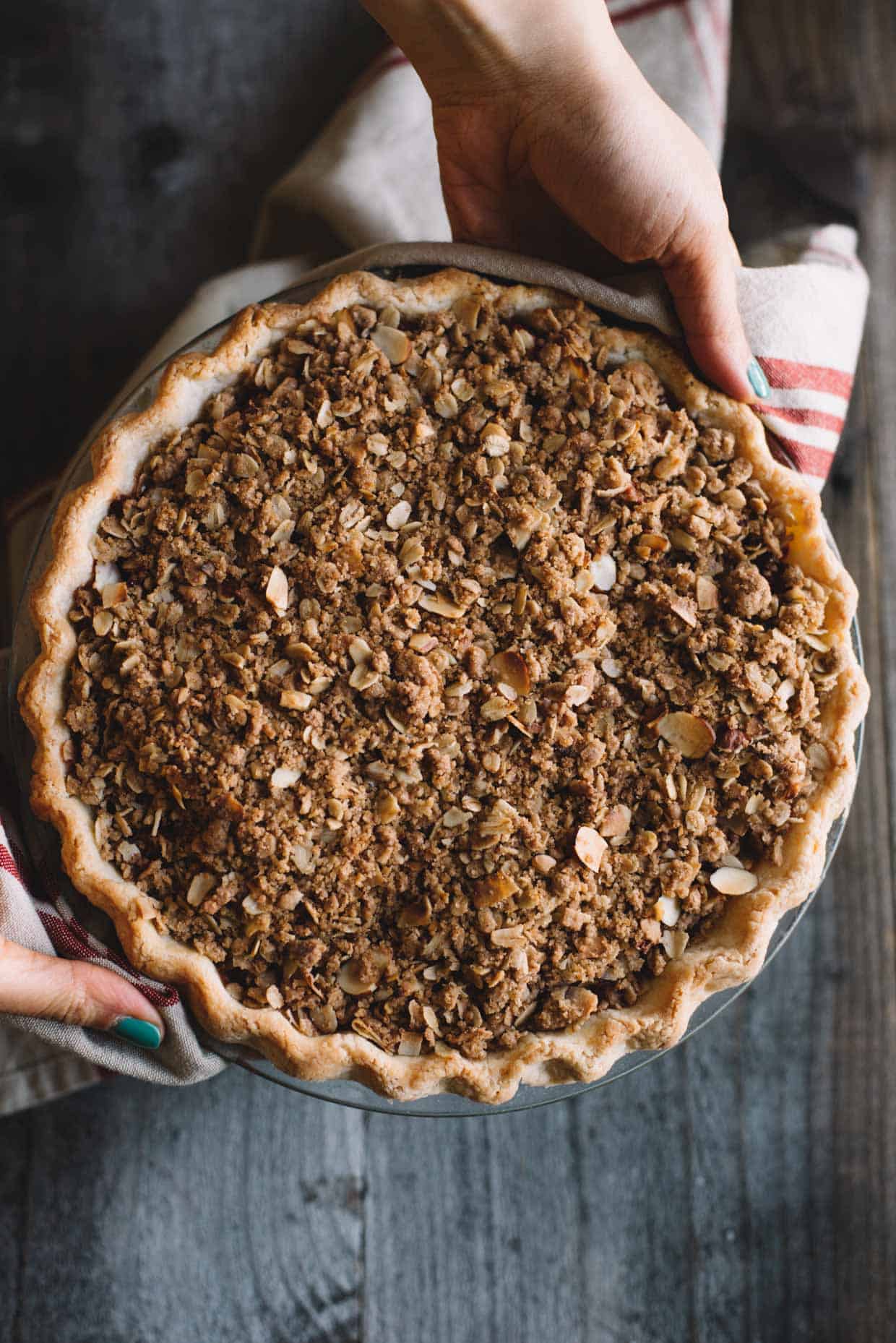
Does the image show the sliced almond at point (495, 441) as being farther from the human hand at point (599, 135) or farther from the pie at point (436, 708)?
the human hand at point (599, 135)

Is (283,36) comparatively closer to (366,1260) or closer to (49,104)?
(49,104)

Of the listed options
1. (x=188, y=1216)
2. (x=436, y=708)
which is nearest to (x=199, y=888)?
(x=436, y=708)

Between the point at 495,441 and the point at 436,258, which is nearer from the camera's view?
the point at 495,441

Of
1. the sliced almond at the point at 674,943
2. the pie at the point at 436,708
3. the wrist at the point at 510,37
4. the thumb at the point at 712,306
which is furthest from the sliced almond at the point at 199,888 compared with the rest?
the wrist at the point at 510,37

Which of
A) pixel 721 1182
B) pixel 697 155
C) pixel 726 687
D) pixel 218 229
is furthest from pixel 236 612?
pixel 721 1182

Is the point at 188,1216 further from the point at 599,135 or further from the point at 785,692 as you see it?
the point at 599,135

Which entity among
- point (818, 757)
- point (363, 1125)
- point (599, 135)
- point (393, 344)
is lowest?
point (363, 1125)

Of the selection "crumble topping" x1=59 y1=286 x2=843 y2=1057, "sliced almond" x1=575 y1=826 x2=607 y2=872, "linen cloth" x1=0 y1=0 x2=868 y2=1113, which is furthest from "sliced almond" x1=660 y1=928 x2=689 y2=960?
"linen cloth" x1=0 y1=0 x2=868 y2=1113
